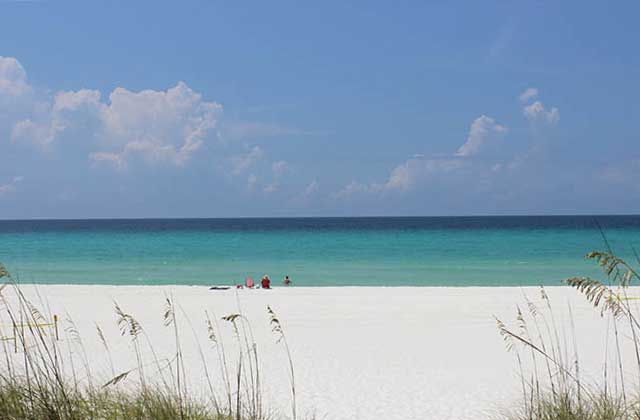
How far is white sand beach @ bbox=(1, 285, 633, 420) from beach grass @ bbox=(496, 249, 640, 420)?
281 millimetres

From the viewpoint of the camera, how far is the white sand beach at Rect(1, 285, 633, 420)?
285 inches

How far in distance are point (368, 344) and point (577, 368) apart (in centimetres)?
700

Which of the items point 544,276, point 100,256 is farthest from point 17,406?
point 100,256

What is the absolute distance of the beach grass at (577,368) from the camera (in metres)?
3.31

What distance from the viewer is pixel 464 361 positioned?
956 cm

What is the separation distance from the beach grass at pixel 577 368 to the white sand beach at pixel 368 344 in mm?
281

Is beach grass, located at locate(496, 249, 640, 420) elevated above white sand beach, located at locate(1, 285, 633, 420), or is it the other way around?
beach grass, located at locate(496, 249, 640, 420)

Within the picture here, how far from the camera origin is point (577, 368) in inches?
163

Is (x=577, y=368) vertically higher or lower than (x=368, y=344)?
higher

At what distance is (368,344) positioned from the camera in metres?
11.0

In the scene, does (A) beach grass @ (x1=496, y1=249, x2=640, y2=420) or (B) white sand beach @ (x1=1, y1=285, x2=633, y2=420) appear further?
(B) white sand beach @ (x1=1, y1=285, x2=633, y2=420)

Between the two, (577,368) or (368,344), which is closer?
(577,368)

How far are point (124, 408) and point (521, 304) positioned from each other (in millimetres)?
13524

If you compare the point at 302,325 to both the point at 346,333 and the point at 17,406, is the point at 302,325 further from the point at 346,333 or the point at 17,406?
the point at 17,406
